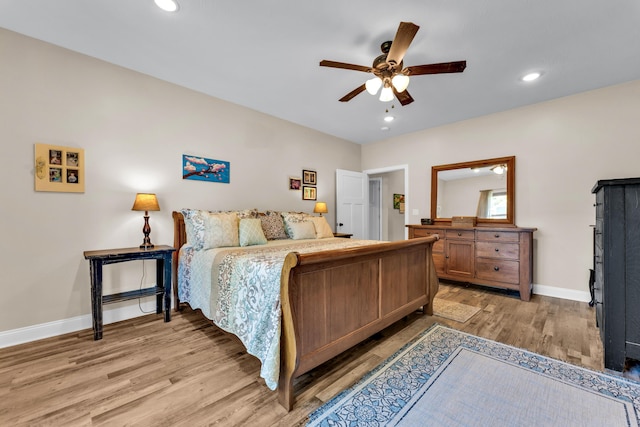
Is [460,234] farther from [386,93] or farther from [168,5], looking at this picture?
[168,5]

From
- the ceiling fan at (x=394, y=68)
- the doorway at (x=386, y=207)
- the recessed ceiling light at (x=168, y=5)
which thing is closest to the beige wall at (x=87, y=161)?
the recessed ceiling light at (x=168, y=5)

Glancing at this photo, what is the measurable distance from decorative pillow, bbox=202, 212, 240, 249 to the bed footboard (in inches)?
58.9

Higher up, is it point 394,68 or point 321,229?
point 394,68

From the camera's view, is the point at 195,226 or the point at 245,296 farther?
the point at 195,226

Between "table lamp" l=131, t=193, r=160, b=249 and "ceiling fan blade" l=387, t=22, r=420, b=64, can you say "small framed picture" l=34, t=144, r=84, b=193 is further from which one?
"ceiling fan blade" l=387, t=22, r=420, b=64

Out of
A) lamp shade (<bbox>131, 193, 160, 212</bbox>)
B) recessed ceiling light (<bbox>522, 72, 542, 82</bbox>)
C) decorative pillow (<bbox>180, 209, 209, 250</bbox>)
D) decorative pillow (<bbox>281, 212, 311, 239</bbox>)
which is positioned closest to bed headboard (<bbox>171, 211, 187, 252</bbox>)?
decorative pillow (<bbox>180, 209, 209, 250</bbox>)

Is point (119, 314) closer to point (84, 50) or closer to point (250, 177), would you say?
point (250, 177)

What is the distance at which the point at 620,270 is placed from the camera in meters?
1.87

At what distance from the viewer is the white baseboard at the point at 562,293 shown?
3.38m

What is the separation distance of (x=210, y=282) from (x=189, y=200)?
1.42 m

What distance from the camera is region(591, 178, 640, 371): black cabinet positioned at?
1.82 metres

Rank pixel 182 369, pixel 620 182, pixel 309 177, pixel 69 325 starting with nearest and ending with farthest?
pixel 620 182 < pixel 182 369 < pixel 69 325 < pixel 309 177

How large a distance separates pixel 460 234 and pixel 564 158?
1613mm

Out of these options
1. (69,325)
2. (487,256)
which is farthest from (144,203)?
(487,256)
